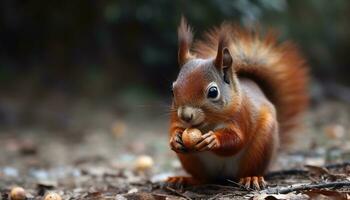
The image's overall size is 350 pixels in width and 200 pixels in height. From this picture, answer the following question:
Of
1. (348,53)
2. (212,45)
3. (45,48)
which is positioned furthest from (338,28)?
(212,45)

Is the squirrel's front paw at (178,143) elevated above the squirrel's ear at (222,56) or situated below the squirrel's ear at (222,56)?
below

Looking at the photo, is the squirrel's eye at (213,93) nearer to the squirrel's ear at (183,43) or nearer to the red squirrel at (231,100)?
the red squirrel at (231,100)

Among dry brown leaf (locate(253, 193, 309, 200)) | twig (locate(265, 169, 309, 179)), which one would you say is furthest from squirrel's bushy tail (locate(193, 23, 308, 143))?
dry brown leaf (locate(253, 193, 309, 200))

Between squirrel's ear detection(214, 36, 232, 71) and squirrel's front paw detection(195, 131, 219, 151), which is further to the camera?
squirrel's ear detection(214, 36, 232, 71)

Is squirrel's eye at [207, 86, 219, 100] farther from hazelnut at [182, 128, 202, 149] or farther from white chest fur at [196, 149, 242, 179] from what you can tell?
white chest fur at [196, 149, 242, 179]

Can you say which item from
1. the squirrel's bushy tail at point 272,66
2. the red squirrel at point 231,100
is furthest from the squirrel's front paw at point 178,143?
the squirrel's bushy tail at point 272,66

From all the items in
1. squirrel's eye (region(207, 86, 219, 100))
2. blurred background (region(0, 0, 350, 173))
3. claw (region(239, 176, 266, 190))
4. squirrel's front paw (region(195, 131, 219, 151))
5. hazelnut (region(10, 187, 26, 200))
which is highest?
blurred background (region(0, 0, 350, 173))

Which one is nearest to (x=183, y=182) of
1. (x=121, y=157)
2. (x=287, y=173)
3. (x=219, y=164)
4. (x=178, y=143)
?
(x=219, y=164)
